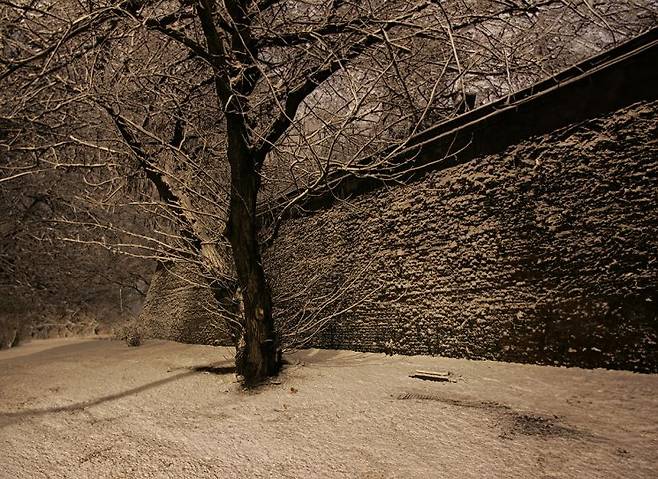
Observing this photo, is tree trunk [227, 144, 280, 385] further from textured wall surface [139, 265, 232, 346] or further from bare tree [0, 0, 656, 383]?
textured wall surface [139, 265, 232, 346]

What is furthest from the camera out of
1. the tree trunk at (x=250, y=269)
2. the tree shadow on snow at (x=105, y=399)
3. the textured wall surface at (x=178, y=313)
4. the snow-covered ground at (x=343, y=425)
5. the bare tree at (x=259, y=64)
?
the textured wall surface at (x=178, y=313)

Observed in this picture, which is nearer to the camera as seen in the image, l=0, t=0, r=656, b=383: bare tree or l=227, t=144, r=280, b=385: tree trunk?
l=0, t=0, r=656, b=383: bare tree

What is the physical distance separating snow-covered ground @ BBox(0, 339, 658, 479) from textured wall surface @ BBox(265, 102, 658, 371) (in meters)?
0.30

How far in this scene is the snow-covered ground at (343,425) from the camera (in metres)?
1.74

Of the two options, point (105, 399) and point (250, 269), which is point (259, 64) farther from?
point (105, 399)

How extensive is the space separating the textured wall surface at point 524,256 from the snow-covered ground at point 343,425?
299 mm

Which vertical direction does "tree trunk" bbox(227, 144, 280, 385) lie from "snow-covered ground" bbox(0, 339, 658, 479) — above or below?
above

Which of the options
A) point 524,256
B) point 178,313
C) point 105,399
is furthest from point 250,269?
point 178,313

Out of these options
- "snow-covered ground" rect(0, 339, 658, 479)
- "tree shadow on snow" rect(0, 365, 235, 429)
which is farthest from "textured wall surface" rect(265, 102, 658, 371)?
"tree shadow on snow" rect(0, 365, 235, 429)

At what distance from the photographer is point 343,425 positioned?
7.52 ft

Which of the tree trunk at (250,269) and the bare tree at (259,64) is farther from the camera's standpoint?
the tree trunk at (250,269)

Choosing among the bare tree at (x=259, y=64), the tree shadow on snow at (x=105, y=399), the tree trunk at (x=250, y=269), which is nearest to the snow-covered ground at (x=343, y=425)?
the tree shadow on snow at (x=105, y=399)

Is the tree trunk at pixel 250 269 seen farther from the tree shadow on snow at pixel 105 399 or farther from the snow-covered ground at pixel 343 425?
the tree shadow on snow at pixel 105 399

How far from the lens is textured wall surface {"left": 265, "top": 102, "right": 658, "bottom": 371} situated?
2840 millimetres
